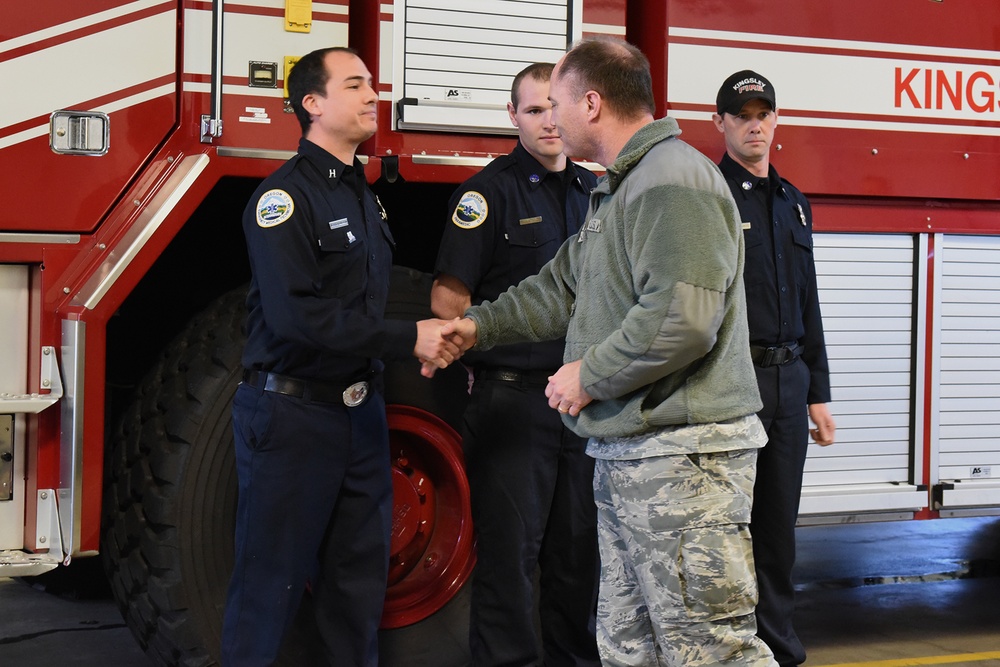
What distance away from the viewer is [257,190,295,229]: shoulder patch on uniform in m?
3.00

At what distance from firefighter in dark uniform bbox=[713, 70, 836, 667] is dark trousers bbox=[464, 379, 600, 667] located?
61 cm

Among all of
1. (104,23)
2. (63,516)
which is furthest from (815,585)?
(104,23)

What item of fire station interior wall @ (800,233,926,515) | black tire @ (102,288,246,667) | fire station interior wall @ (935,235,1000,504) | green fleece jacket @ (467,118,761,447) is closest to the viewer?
green fleece jacket @ (467,118,761,447)

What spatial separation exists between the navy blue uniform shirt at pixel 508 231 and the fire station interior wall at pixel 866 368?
3.39 feet

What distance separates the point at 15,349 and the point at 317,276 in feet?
2.76

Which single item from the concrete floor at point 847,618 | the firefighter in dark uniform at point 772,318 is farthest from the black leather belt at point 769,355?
the concrete floor at point 847,618

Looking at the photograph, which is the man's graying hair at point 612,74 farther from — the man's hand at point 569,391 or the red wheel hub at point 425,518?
the red wheel hub at point 425,518

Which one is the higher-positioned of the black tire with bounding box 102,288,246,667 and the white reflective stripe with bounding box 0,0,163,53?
the white reflective stripe with bounding box 0,0,163,53

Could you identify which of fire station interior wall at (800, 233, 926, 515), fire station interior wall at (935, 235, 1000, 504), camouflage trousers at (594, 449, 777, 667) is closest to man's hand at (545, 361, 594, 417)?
camouflage trousers at (594, 449, 777, 667)

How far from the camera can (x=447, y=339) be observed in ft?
10.2

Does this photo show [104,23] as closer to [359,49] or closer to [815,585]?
[359,49]

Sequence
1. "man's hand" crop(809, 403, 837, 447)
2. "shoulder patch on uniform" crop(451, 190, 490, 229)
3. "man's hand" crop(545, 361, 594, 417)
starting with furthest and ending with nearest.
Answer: "man's hand" crop(809, 403, 837, 447), "shoulder patch on uniform" crop(451, 190, 490, 229), "man's hand" crop(545, 361, 594, 417)

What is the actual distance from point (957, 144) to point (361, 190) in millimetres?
2181

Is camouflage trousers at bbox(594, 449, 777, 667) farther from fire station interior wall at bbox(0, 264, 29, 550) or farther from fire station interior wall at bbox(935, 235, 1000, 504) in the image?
fire station interior wall at bbox(935, 235, 1000, 504)
